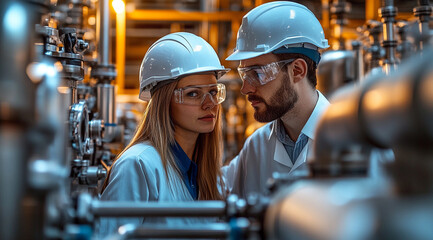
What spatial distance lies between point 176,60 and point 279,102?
0.49 meters

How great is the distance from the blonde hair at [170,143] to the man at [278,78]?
0.19 metres

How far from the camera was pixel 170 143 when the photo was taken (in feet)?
6.60

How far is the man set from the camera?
2199 millimetres

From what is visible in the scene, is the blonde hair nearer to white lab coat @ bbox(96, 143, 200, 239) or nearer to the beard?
white lab coat @ bbox(96, 143, 200, 239)

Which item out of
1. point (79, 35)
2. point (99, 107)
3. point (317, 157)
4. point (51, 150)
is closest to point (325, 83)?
point (99, 107)

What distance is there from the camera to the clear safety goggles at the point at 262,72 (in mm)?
2205

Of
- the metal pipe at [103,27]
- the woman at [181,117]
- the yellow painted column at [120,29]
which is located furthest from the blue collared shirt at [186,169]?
the yellow painted column at [120,29]

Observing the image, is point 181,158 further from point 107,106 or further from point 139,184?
point 107,106

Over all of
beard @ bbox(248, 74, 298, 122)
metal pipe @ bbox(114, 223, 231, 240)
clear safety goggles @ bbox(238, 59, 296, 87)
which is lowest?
metal pipe @ bbox(114, 223, 231, 240)

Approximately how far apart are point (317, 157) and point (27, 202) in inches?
18.2

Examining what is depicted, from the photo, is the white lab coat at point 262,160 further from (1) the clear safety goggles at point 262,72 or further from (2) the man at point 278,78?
(1) the clear safety goggles at point 262,72

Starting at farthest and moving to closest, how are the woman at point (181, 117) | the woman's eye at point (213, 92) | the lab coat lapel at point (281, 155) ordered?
1. the lab coat lapel at point (281, 155)
2. the woman's eye at point (213, 92)
3. the woman at point (181, 117)

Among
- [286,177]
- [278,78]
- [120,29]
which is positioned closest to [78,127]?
[278,78]

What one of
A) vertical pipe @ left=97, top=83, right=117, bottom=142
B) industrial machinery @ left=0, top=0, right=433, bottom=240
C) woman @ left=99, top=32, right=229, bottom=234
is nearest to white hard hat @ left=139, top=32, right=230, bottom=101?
woman @ left=99, top=32, right=229, bottom=234
